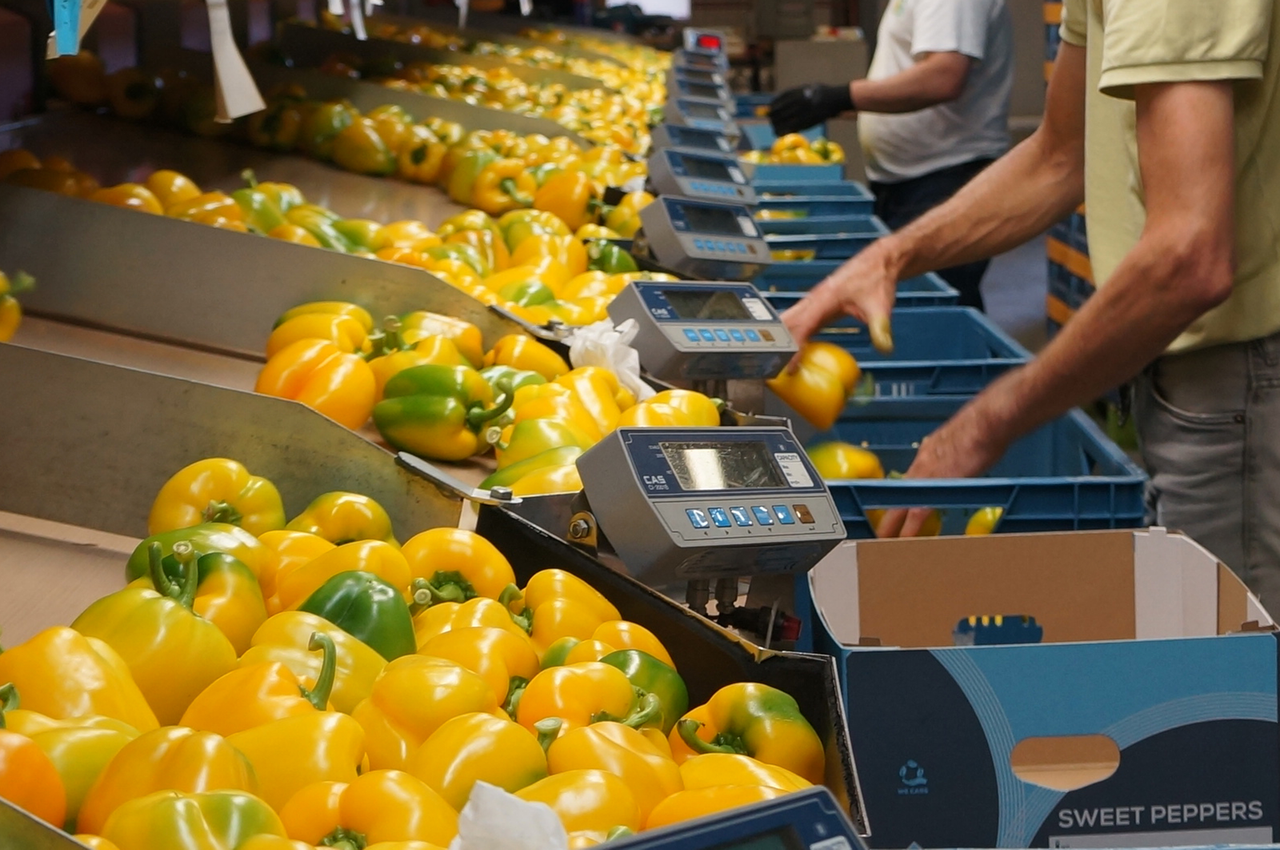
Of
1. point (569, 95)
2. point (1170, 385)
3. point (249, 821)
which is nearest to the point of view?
point (249, 821)

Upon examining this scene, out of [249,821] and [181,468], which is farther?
[181,468]

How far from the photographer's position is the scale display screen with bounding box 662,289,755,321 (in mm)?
2469

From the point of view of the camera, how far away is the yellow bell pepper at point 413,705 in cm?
121

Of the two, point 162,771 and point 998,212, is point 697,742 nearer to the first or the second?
point 162,771

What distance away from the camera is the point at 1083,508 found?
2.06 metres

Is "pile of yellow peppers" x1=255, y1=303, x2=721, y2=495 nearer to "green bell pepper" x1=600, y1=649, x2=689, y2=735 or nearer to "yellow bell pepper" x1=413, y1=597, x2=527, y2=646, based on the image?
"yellow bell pepper" x1=413, y1=597, x2=527, y2=646

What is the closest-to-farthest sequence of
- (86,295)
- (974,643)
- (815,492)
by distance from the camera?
(815,492)
(974,643)
(86,295)

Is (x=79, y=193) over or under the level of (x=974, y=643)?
over

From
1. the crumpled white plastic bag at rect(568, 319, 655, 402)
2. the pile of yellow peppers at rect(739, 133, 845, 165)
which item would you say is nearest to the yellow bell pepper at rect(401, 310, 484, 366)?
the crumpled white plastic bag at rect(568, 319, 655, 402)

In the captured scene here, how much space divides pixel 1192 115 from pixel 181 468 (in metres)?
1.43

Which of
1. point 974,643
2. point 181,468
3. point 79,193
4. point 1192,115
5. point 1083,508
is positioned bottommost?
point 974,643

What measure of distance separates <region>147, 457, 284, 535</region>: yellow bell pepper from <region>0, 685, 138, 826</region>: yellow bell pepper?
59 centimetres

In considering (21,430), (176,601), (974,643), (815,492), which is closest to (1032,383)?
(974,643)

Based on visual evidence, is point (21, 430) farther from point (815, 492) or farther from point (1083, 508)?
point (1083, 508)
